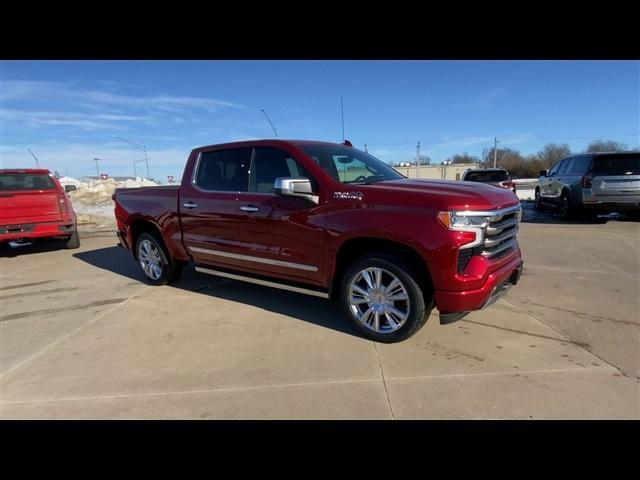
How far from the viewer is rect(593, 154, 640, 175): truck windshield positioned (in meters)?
9.33

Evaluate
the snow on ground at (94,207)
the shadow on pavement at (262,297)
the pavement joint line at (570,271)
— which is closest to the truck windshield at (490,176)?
the pavement joint line at (570,271)

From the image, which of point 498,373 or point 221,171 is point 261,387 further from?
point 221,171

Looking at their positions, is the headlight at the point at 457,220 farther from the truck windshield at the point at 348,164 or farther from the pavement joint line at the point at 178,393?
the pavement joint line at the point at 178,393

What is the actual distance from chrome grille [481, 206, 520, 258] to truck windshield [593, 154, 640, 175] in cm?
810

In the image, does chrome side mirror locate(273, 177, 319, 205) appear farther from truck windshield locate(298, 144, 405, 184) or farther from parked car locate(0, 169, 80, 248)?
parked car locate(0, 169, 80, 248)

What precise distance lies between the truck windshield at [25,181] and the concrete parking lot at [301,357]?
361 cm

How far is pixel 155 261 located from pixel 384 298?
3.81m

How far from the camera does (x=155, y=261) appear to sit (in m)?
5.59

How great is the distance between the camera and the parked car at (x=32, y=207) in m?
7.56

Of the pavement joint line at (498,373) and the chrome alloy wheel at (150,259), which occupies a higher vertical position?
the chrome alloy wheel at (150,259)

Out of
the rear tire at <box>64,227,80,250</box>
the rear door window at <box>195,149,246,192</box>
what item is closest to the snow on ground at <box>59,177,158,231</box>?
the rear tire at <box>64,227,80,250</box>

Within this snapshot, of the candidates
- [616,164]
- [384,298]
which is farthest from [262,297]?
[616,164]
